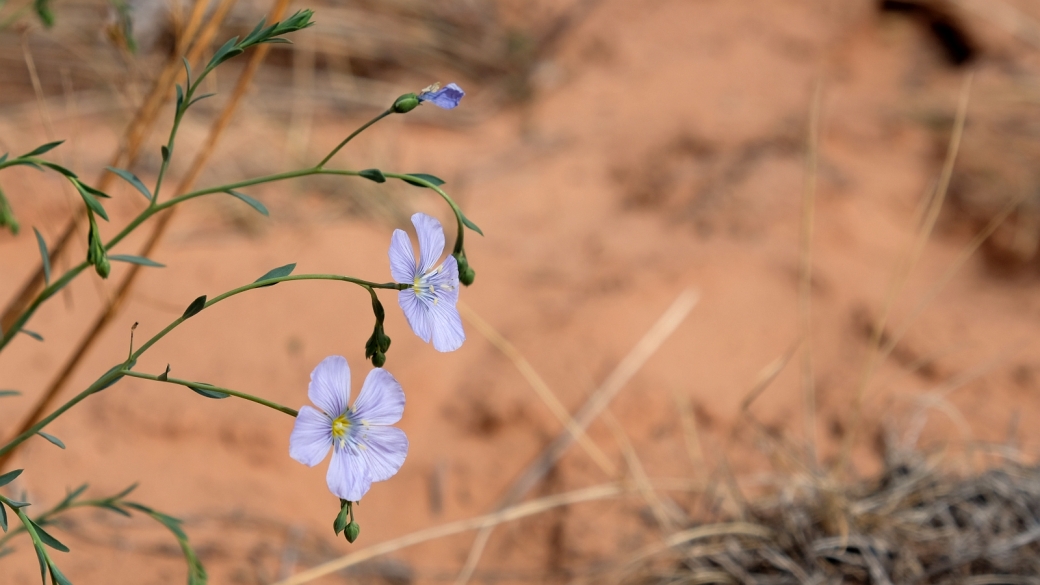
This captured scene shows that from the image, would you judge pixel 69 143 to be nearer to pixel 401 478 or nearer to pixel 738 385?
pixel 401 478

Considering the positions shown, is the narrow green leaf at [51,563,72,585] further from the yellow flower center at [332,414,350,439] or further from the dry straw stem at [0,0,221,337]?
the dry straw stem at [0,0,221,337]

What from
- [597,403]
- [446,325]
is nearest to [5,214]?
[446,325]

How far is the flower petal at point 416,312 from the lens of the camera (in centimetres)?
65

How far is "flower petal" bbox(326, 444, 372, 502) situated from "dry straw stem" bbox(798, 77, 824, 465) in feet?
3.30

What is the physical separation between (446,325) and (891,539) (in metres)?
→ 1.09

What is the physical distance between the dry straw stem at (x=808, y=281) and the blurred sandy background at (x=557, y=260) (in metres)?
0.04

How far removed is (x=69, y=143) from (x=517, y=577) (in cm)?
237

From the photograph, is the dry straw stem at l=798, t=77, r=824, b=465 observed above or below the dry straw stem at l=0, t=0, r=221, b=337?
below

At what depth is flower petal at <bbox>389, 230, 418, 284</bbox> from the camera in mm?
653

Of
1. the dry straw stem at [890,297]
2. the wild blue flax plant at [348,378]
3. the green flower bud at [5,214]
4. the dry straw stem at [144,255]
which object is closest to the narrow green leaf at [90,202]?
the wild blue flax plant at [348,378]

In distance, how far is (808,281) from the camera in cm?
187

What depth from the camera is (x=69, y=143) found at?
119 inches

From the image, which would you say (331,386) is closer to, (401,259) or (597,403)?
(401,259)

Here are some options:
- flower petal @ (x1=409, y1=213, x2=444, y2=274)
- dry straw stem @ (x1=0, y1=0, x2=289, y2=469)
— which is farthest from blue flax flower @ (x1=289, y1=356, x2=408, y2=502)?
dry straw stem @ (x1=0, y1=0, x2=289, y2=469)
